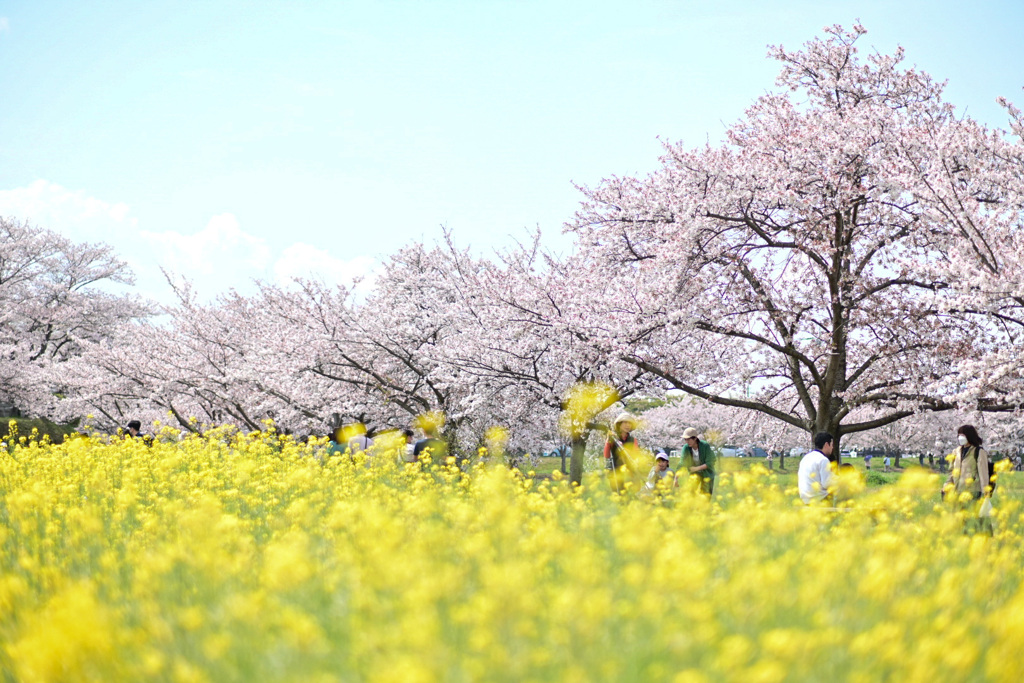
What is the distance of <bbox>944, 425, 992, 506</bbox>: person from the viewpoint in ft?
31.9

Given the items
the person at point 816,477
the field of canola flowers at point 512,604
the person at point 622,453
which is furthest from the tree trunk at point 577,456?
the field of canola flowers at point 512,604

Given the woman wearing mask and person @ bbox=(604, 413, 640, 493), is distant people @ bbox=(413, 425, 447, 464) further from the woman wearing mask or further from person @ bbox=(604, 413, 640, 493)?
the woman wearing mask

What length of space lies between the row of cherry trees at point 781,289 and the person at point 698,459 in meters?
3.99

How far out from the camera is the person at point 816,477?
868 centimetres

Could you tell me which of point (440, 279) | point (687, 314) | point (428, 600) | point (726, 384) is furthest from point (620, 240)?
point (428, 600)

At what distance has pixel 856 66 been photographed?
51.3 feet

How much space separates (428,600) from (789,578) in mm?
1939

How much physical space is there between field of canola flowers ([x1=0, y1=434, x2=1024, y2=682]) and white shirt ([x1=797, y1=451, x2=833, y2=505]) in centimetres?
226

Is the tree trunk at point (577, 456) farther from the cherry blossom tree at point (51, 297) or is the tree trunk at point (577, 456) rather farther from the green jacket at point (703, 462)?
the cherry blossom tree at point (51, 297)

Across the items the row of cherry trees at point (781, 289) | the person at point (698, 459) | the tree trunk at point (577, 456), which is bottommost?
the tree trunk at point (577, 456)

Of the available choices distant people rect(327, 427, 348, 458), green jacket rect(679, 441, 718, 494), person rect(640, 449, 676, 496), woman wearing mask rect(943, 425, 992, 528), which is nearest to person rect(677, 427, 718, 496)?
green jacket rect(679, 441, 718, 494)

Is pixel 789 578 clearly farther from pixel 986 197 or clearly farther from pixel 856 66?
pixel 856 66

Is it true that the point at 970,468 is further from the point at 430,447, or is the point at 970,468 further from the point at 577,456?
the point at 577,456

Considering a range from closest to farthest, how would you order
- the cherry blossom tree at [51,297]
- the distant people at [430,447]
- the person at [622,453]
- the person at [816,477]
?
the person at [816,477] → the person at [622,453] → the distant people at [430,447] → the cherry blossom tree at [51,297]
